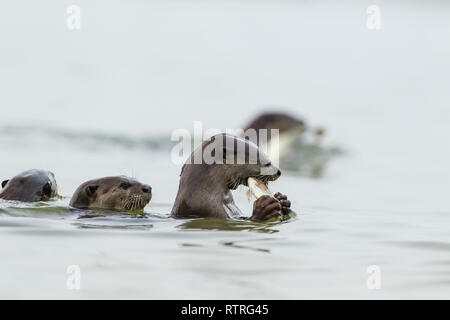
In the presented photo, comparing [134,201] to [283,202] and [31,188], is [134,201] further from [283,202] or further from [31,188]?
[283,202]

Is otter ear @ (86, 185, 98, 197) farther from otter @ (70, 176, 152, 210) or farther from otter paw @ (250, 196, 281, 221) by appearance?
otter paw @ (250, 196, 281, 221)

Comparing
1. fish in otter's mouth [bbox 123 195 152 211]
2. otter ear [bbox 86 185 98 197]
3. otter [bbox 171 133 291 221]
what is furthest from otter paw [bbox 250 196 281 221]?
otter ear [bbox 86 185 98 197]

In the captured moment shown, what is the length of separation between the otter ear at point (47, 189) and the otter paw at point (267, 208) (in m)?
2.53

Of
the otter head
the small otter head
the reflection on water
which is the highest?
the otter head

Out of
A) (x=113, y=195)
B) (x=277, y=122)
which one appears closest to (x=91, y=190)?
(x=113, y=195)

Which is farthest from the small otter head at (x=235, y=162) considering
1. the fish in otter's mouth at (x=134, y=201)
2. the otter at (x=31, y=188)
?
the otter at (x=31, y=188)

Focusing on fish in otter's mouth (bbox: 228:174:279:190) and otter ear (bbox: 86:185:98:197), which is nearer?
fish in otter's mouth (bbox: 228:174:279:190)

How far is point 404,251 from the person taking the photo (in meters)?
7.36

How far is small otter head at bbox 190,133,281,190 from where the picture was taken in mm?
8367

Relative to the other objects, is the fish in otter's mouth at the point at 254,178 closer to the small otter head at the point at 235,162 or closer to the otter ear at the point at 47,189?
the small otter head at the point at 235,162

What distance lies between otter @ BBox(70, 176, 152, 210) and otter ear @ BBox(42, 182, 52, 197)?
1.90ft

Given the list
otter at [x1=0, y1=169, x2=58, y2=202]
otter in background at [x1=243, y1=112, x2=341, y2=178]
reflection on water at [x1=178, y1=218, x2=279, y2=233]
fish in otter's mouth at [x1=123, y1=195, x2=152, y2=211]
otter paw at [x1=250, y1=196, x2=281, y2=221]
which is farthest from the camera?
otter in background at [x1=243, y1=112, x2=341, y2=178]

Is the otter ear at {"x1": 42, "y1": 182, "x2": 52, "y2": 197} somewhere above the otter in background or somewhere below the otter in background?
below

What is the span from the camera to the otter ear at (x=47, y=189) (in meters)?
9.73
